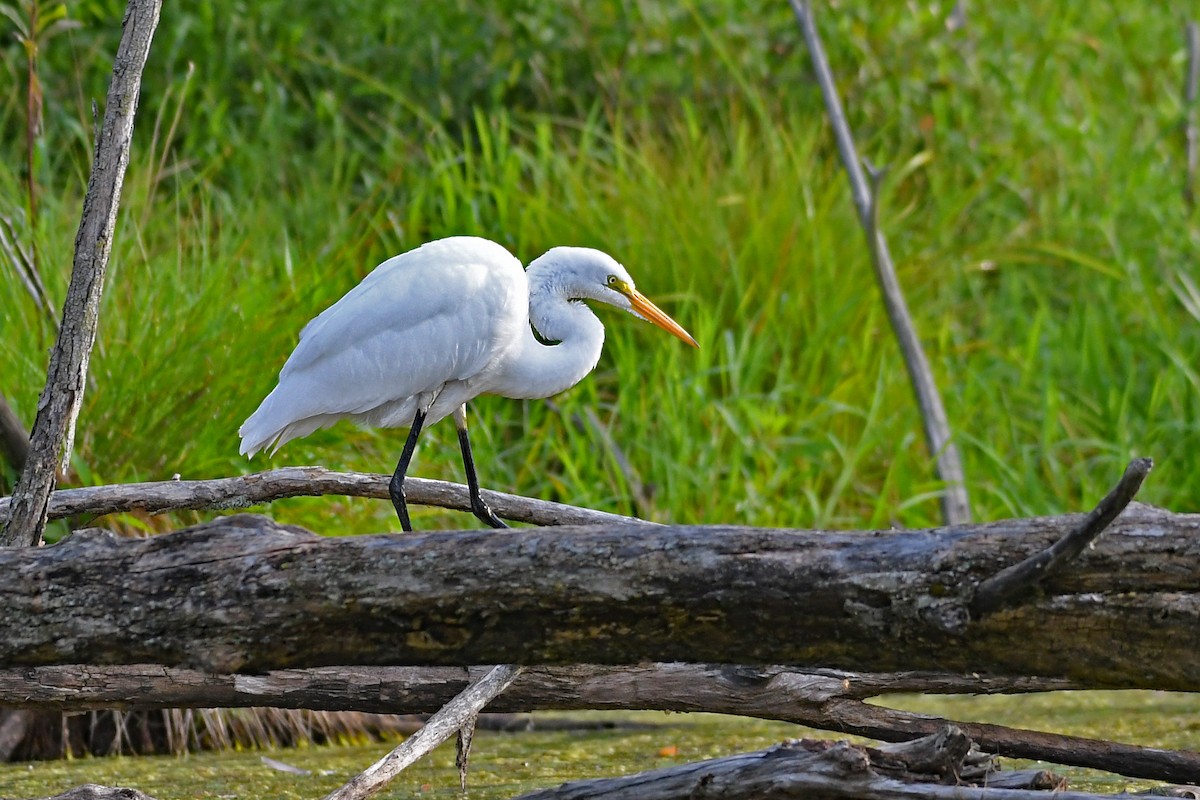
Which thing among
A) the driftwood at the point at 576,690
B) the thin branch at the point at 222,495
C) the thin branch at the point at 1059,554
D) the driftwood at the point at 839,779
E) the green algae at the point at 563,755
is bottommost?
the green algae at the point at 563,755

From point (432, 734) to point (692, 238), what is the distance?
322cm

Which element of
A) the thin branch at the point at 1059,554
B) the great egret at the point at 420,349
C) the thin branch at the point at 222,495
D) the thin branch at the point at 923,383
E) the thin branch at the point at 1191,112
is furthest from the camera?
the thin branch at the point at 1191,112

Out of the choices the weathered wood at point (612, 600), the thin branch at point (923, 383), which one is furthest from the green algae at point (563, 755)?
the weathered wood at point (612, 600)

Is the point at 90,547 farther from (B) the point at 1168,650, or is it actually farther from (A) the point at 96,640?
(B) the point at 1168,650

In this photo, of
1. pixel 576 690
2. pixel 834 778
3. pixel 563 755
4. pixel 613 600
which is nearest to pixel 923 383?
pixel 563 755

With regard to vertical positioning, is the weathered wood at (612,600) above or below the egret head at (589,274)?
below

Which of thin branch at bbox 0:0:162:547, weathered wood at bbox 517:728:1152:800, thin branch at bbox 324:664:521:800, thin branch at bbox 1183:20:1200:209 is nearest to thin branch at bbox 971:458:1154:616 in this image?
weathered wood at bbox 517:728:1152:800

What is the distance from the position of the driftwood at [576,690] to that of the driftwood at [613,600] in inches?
28.4

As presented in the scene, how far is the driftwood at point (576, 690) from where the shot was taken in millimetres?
2453

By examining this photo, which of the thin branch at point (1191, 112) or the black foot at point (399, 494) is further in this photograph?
the thin branch at point (1191, 112)

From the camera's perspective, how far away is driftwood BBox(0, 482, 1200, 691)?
160cm

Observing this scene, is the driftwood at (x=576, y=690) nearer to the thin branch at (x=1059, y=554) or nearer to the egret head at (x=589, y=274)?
the thin branch at (x=1059, y=554)

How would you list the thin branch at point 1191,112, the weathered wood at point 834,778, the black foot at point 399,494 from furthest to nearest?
1. the thin branch at point 1191,112
2. the black foot at point 399,494
3. the weathered wood at point 834,778

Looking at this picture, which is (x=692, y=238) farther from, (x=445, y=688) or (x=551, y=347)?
(x=445, y=688)
